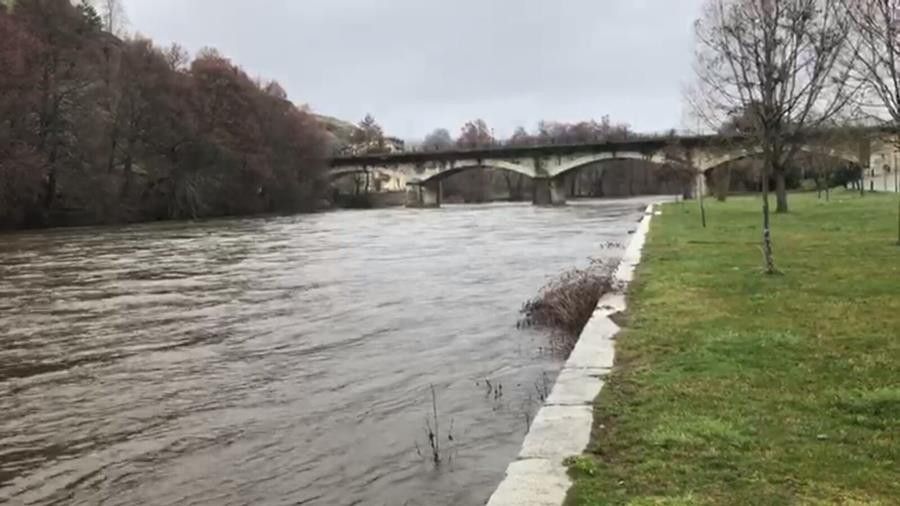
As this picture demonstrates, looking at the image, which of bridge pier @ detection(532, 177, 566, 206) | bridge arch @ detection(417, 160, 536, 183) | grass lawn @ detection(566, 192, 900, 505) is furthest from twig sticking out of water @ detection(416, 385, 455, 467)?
bridge arch @ detection(417, 160, 536, 183)

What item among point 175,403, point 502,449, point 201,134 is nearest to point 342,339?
point 175,403

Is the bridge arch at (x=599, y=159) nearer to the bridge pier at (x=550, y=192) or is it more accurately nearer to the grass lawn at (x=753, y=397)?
the bridge pier at (x=550, y=192)

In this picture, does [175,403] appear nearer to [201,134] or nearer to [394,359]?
[394,359]

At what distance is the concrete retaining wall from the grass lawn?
11 centimetres

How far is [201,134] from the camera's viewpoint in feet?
256

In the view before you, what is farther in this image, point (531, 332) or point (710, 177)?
point (710, 177)

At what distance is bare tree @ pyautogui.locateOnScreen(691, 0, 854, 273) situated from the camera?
2922 cm

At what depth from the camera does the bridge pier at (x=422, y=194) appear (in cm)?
11250

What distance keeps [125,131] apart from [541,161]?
50.9m

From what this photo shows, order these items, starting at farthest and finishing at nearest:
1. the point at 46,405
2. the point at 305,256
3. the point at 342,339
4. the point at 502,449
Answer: the point at 305,256 < the point at 342,339 < the point at 46,405 < the point at 502,449

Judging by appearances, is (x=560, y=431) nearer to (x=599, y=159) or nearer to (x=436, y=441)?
(x=436, y=441)

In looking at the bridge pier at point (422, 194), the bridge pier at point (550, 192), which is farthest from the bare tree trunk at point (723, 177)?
the bridge pier at point (422, 194)

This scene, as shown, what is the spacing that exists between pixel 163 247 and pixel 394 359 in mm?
28715

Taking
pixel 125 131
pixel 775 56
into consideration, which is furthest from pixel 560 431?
pixel 125 131
